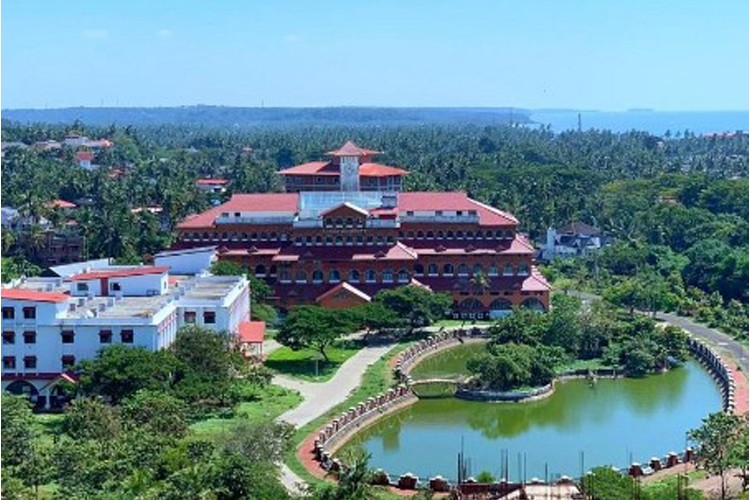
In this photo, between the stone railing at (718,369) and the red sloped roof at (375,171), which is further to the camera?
the red sloped roof at (375,171)

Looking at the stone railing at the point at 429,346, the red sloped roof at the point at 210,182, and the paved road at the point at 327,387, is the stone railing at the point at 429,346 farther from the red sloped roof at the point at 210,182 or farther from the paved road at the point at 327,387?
the red sloped roof at the point at 210,182

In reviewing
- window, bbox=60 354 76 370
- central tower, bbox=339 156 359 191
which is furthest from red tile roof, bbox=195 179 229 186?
window, bbox=60 354 76 370

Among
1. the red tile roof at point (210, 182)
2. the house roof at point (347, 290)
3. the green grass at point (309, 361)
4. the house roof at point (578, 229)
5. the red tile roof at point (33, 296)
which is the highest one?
the red tile roof at point (210, 182)

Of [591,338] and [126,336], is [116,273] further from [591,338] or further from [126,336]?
[591,338]

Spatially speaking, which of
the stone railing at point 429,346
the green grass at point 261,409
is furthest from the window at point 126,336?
the stone railing at point 429,346

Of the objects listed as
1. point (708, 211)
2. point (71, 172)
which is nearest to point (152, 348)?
point (708, 211)

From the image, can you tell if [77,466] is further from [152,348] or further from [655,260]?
[655,260]
